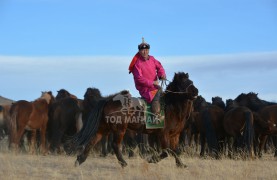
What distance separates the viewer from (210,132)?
17.2m

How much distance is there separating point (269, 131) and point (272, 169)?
5.88m

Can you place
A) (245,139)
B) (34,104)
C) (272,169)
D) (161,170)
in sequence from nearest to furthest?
1. (161,170)
2. (272,169)
3. (245,139)
4. (34,104)

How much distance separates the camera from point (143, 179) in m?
9.37

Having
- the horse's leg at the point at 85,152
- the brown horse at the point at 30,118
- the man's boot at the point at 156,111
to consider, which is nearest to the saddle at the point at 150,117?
the man's boot at the point at 156,111

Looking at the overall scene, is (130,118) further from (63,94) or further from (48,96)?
(63,94)

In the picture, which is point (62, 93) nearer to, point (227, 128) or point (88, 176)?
point (227, 128)

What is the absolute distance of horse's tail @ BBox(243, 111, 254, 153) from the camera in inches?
591

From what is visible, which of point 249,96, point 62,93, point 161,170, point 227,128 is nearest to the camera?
point 161,170

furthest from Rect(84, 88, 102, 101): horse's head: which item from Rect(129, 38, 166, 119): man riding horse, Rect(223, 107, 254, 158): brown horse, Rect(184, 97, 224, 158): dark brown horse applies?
Rect(129, 38, 166, 119): man riding horse

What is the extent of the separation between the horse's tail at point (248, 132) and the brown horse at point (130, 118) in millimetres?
4206

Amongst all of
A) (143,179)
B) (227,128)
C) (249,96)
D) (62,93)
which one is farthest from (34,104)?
(143,179)

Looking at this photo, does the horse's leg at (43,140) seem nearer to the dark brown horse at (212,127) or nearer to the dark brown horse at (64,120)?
the dark brown horse at (64,120)

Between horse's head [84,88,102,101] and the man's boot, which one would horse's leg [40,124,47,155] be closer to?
horse's head [84,88,102,101]

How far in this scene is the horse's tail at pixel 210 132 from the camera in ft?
55.8
